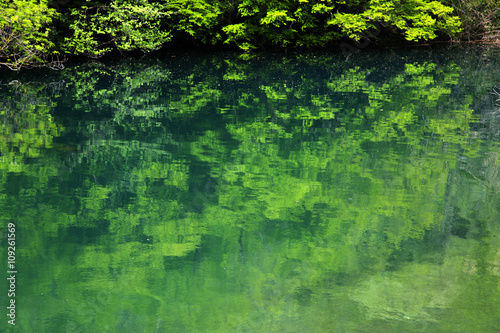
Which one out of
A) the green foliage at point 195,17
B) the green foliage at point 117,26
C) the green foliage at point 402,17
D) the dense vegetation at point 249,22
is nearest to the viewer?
the green foliage at point 117,26

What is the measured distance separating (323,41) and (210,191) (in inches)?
820

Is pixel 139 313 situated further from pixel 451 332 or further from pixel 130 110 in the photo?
pixel 130 110

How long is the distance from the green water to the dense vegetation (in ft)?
24.0

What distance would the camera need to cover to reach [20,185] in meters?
6.96

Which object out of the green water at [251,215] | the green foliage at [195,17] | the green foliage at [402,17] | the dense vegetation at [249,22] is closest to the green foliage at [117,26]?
the dense vegetation at [249,22]

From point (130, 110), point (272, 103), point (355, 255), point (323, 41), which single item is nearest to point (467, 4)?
point (323, 41)

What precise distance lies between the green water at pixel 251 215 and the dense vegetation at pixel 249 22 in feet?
24.0

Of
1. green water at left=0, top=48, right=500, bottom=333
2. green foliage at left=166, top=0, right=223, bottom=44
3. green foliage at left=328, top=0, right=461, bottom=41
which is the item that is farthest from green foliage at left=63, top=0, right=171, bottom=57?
green foliage at left=328, top=0, right=461, bottom=41

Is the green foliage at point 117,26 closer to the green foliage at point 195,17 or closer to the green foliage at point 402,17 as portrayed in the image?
the green foliage at point 195,17

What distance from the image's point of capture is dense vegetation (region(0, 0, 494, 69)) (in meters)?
19.4

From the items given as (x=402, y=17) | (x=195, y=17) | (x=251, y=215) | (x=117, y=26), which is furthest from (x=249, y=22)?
(x=251, y=215)

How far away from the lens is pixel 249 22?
80.1 ft

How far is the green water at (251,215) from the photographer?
14.1ft

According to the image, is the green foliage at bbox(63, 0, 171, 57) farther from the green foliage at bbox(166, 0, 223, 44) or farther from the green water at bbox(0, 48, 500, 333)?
the green water at bbox(0, 48, 500, 333)
